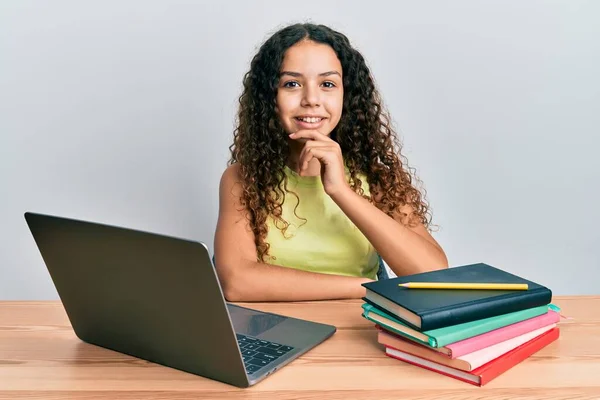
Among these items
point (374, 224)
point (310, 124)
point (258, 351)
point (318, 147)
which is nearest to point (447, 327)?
point (258, 351)

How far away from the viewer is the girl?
2.15 m

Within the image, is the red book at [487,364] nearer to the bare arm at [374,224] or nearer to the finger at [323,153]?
the bare arm at [374,224]

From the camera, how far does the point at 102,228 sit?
1.20 m

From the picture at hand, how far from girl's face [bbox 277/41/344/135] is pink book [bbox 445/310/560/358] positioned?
94 cm

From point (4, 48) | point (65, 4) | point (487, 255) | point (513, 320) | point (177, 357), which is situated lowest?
point (487, 255)

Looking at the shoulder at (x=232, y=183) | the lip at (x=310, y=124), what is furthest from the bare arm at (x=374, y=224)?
the shoulder at (x=232, y=183)

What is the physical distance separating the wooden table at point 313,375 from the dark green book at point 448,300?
0.09m

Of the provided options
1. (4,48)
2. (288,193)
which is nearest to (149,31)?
(4,48)

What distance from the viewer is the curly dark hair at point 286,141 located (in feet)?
7.18

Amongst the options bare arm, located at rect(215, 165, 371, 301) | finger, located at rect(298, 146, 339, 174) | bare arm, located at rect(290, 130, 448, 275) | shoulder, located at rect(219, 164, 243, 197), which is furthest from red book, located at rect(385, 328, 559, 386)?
shoulder, located at rect(219, 164, 243, 197)

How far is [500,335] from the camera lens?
1.30 m

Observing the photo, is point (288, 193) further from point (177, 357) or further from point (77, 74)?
point (77, 74)

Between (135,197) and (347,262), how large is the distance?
1290mm

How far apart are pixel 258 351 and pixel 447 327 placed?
0.32 metres
